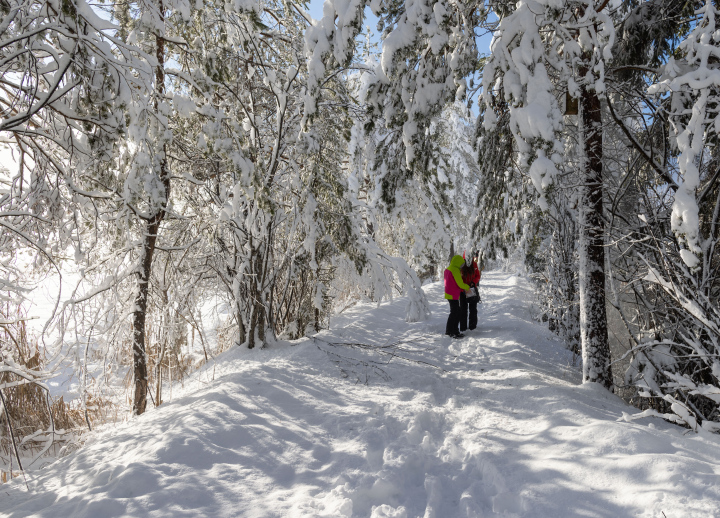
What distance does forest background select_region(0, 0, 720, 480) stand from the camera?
2.79 metres

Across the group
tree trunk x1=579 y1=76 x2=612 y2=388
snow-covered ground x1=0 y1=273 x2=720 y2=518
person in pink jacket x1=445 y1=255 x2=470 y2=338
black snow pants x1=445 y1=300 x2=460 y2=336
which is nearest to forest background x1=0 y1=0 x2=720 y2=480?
tree trunk x1=579 y1=76 x2=612 y2=388

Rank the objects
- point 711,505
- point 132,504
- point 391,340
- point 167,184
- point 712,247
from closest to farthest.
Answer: point 711,505 < point 132,504 < point 712,247 < point 167,184 < point 391,340

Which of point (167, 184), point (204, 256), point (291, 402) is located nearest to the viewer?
point (291, 402)

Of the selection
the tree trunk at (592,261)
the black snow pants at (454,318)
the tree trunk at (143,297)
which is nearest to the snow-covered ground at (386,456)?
the tree trunk at (592,261)

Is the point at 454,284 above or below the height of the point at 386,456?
above

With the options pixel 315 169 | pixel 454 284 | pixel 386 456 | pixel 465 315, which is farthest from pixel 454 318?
pixel 386 456

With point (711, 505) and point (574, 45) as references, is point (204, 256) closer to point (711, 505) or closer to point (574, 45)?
point (574, 45)

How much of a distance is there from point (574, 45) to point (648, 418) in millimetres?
3303

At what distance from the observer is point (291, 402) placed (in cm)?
385

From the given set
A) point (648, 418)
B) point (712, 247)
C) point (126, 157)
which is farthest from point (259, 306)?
point (712, 247)

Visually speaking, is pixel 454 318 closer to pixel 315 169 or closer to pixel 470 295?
pixel 470 295

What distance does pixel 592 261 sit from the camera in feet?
13.6

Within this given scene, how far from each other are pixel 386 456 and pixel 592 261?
309 cm

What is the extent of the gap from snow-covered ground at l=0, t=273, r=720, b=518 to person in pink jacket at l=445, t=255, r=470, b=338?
2.13 m
